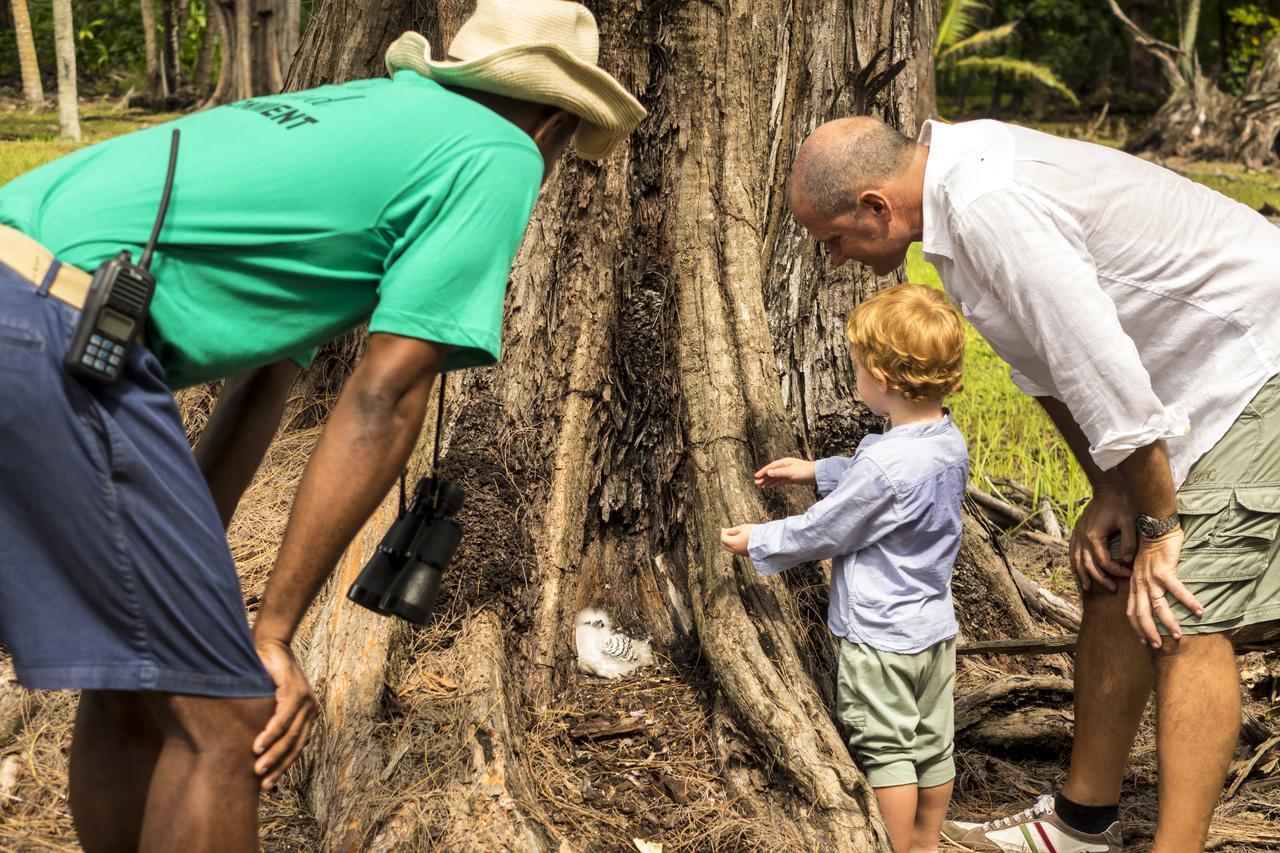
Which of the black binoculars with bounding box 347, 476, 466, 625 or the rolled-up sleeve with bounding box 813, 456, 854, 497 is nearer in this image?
the black binoculars with bounding box 347, 476, 466, 625

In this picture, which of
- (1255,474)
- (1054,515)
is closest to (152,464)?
(1255,474)

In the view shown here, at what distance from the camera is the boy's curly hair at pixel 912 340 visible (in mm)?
3006

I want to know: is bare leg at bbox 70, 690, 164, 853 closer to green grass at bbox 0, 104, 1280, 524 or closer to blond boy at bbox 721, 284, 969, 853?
blond boy at bbox 721, 284, 969, 853

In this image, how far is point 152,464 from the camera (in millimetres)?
1819

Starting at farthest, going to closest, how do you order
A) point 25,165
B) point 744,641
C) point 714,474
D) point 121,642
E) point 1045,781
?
1. point 25,165
2. point 1045,781
3. point 714,474
4. point 744,641
5. point 121,642

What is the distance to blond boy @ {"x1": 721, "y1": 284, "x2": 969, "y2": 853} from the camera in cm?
303

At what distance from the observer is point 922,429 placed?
311 centimetres

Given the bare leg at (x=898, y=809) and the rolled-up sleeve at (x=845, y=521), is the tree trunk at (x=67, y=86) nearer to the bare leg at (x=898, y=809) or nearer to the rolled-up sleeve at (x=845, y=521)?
the rolled-up sleeve at (x=845, y=521)

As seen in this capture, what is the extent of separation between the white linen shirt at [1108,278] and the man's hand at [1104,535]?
9.9 inches

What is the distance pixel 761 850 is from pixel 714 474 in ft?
3.48

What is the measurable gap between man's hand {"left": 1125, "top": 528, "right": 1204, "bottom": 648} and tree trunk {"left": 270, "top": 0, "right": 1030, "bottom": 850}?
772 mm

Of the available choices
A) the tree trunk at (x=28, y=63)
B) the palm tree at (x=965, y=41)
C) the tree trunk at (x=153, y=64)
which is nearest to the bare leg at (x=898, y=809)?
the tree trunk at (x=28, y=63)

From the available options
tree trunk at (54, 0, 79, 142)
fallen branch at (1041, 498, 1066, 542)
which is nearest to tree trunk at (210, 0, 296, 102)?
tree trunk at (54, 0, 79, 142)

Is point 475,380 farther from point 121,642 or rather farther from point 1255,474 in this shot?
point 1255,474
